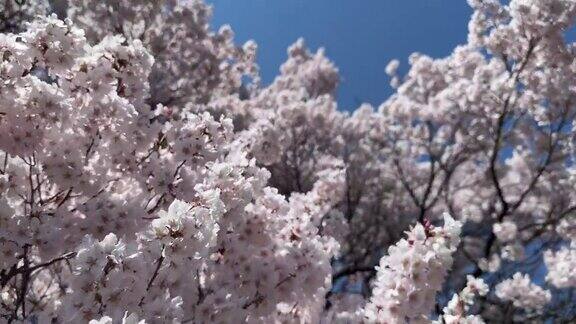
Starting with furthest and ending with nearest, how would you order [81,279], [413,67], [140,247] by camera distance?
[413,67]
[140,247]
[81,279]

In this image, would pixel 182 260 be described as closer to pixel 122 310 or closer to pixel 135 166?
pixel 122 310

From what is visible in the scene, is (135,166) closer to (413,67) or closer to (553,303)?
(553,303)

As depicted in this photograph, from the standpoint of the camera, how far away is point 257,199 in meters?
6.04

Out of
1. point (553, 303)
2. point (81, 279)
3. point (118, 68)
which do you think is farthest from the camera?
point (553, 303)

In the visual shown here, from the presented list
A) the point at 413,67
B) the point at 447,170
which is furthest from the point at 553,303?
the point at 413,67

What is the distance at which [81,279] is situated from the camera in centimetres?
364

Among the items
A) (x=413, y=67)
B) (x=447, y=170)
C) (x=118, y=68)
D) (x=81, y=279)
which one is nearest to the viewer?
(x=81, y=279)

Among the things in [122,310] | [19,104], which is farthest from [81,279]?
[19,104]

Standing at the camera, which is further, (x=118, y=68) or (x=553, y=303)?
(x=553, y=303)

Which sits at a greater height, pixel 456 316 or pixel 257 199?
pixel 257 199

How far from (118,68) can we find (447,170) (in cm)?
1075

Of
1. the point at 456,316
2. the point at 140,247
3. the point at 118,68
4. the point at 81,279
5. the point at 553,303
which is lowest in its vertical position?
the point at 456,316

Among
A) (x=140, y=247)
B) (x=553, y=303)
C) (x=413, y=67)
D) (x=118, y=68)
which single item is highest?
(x=413, y=67)

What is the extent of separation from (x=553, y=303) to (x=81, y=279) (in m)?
12.2
